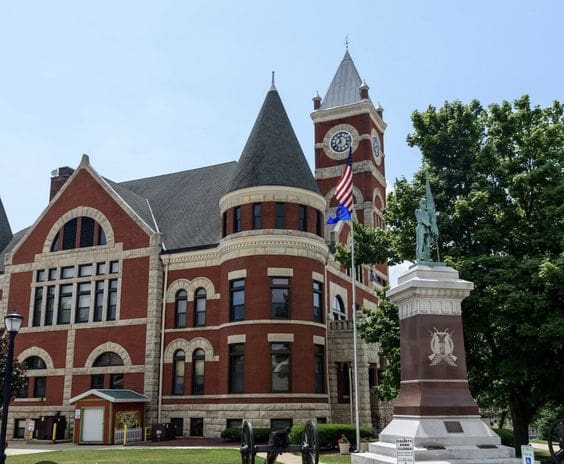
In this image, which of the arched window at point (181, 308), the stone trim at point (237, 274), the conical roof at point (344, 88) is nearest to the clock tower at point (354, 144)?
the conical roof at point (344, 88)

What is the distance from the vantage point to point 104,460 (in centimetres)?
2198

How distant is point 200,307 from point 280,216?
7160mm

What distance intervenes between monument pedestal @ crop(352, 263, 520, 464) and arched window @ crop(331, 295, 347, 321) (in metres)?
19.4

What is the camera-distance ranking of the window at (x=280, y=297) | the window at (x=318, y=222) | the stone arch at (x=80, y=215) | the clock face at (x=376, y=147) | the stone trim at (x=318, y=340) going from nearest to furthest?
the window at (x=280, y=297) < the stone trim at (x=318, y=340) < the window at (x=318, y=222) < the stone arch at (x=80, y=215) < the clock face at (x=376, y=147)

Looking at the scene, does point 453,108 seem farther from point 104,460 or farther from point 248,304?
point 104,460

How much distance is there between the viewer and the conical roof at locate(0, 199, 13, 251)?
47225mm

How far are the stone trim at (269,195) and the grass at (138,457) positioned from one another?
13.3m

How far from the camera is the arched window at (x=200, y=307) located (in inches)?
1382

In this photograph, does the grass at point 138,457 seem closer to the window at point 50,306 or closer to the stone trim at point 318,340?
the stone trim at point 318,340

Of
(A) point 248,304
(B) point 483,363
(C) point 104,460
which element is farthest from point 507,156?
(C) point 104,460

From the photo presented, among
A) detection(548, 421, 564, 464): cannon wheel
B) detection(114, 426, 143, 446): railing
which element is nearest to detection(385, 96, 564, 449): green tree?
detection(548, 421, 564, 464): cannon wheel

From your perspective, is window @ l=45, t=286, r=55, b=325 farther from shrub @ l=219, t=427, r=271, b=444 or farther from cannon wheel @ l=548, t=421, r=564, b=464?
cannon wheel @ l=548, t=421, r=564, b=464

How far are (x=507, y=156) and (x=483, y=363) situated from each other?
8.26 meters

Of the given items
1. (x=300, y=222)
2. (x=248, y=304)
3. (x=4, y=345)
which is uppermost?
(x=300, y=222)
